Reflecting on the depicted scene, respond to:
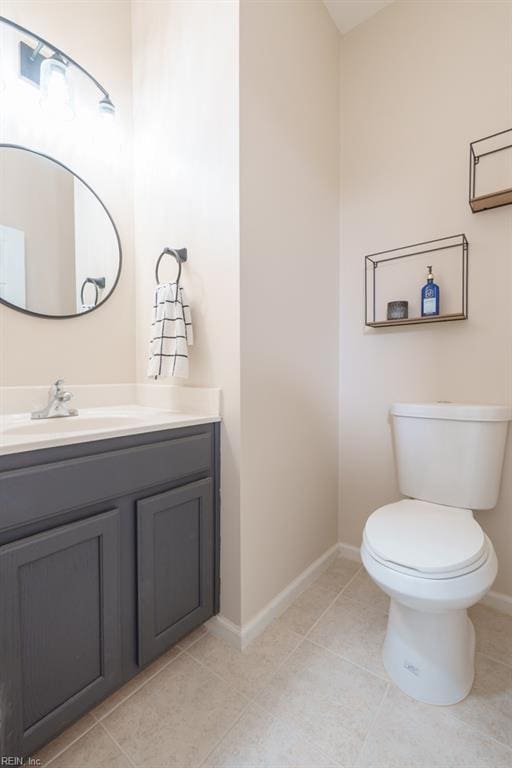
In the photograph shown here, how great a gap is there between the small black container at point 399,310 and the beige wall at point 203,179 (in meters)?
0.81

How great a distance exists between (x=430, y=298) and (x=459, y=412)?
20.2 inches

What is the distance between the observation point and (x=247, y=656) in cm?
126

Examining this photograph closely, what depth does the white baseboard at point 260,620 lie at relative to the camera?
130cm

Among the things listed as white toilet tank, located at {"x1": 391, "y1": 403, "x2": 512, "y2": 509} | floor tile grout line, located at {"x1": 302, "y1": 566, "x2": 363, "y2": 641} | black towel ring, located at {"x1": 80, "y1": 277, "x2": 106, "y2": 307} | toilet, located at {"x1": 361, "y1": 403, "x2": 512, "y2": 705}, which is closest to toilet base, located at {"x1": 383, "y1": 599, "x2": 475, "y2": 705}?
toilet, located at {"x1": 361, "y1": 403, "x2": 512, "y2": 705}

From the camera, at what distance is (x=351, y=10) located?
5.78ft

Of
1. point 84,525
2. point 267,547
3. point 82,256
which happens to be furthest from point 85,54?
point 267,547

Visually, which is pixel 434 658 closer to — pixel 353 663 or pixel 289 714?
pixel 353 663

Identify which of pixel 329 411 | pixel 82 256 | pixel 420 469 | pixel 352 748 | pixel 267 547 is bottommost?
pixel 352 748

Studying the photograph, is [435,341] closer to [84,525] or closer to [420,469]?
[420,469]

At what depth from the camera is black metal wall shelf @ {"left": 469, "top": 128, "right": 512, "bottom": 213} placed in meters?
1.38

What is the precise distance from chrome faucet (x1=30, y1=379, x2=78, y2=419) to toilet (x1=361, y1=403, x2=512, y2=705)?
116 cm

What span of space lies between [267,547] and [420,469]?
0.70 metres

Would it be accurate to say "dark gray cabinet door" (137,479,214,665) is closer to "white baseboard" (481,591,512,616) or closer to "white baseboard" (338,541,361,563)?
"white baseboard" (338,541,361,563)

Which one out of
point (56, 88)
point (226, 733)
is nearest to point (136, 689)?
point (226, 733)
